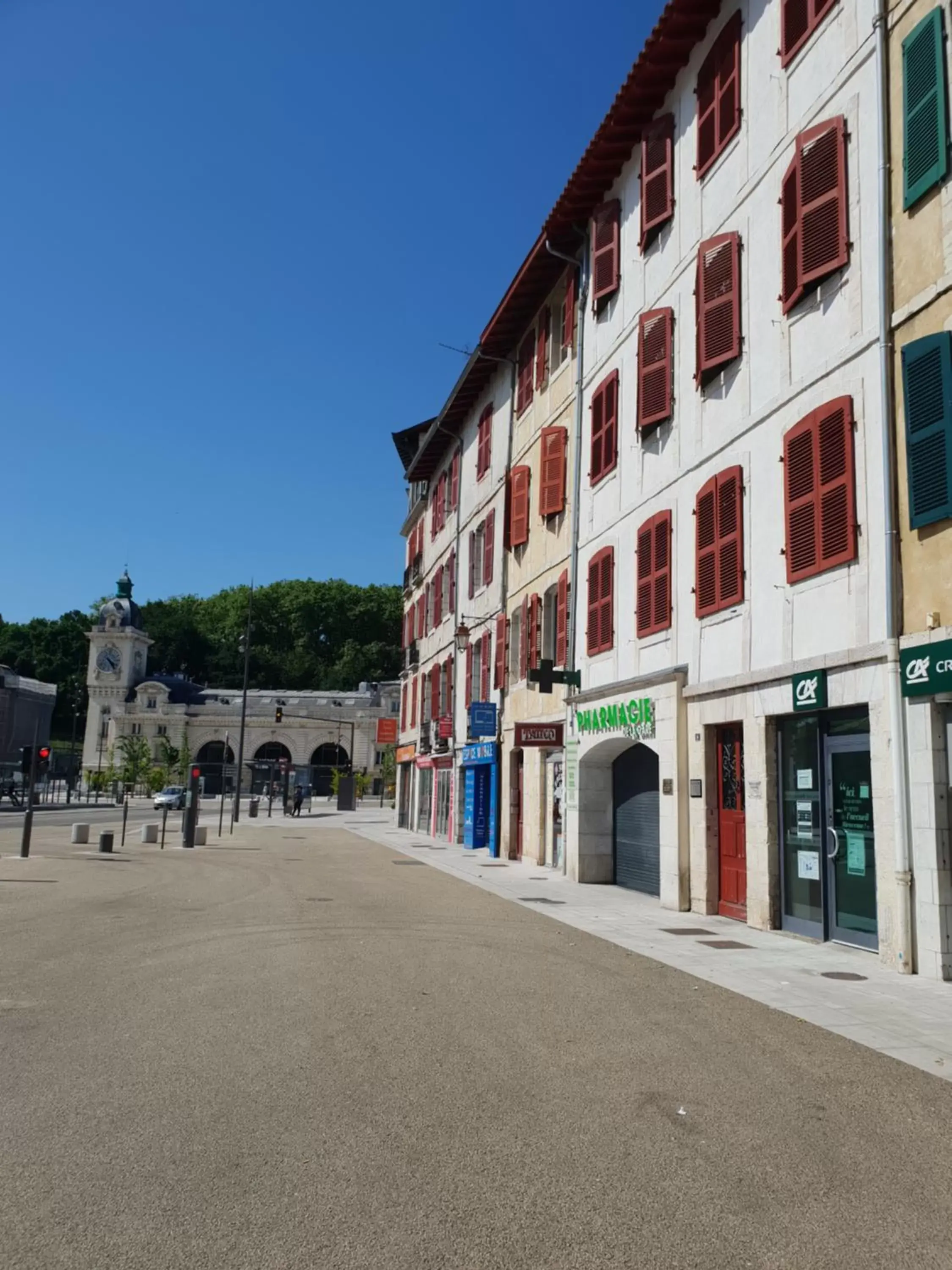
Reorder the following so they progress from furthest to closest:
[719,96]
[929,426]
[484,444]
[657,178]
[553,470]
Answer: [484,444]
[553,470]
[657,178]
[719,96]
[929,426]

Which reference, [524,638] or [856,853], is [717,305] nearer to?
[856,853]

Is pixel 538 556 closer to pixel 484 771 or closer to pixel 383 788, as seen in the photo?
pixel 484 771

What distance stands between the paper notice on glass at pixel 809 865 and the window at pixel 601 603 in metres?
6.80

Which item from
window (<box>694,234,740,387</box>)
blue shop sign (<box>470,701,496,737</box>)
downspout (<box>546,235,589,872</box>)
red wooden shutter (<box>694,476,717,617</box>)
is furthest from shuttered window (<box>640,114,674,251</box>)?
blue shop sign (<box>470,701,496,737</box>)

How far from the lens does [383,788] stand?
281 ft

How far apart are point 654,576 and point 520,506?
9043 millimetres

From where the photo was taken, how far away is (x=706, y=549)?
15.0 m

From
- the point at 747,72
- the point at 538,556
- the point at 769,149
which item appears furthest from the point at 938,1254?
the point at 538,556

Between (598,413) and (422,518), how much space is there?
2203cm

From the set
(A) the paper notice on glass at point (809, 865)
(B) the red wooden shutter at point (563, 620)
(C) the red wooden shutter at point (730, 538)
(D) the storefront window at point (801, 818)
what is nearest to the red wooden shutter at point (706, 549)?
(C) the red wooden shutter at point (730, 538)

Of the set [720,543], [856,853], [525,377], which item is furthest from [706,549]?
[525,377]

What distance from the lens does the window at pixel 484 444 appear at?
29.6 m

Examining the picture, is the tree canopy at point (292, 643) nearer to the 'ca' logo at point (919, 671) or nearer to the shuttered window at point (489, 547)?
the shuttered window at point (489, 547)

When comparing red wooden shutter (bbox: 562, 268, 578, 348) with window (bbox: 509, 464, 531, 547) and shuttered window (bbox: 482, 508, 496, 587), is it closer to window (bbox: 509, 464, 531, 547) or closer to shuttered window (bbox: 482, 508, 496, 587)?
window (bbox: 509, 464, 531, 547)
